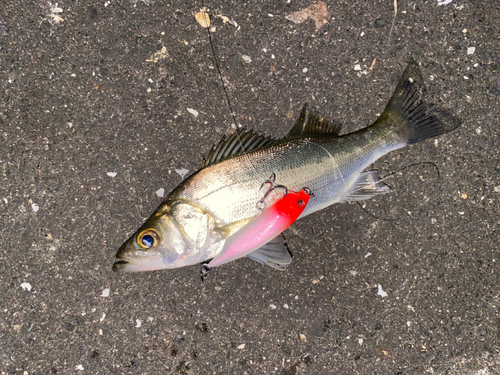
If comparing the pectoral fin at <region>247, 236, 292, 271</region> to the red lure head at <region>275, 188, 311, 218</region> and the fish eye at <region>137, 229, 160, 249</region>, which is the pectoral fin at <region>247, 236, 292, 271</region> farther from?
the fish eye at <region>137, 229, 160, 249</region>

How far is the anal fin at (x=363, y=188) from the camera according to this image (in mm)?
2593

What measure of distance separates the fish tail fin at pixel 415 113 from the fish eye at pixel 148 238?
1991mm

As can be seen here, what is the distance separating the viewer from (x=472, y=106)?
281 centimetres

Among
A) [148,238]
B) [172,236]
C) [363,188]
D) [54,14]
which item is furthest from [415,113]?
[54,14]

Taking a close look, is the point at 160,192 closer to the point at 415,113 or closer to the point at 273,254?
the point at 273,254

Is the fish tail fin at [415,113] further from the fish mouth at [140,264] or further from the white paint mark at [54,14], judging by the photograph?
the white paint mark at [54,14]

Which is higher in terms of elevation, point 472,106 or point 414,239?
point 472,106

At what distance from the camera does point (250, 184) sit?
228cm

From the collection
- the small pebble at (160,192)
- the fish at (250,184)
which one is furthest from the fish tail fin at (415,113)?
the small pebble at (160,192)

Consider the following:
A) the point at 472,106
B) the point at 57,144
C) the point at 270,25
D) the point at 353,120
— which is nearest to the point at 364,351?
the point at 353,120

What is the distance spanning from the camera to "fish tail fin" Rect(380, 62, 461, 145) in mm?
2590

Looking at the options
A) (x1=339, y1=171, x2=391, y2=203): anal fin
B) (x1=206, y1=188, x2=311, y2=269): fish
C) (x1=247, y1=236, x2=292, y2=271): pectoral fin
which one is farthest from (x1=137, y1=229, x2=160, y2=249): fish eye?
(x1=339, y1=171, x2=391, y2=203): anal fin

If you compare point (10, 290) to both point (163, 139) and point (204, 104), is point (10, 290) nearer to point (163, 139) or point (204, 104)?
point (163, 139)

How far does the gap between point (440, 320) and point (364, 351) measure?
734 millimetres
